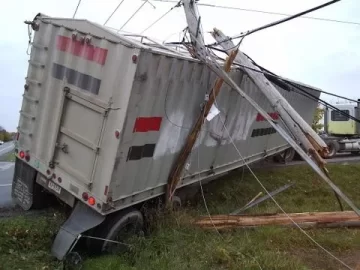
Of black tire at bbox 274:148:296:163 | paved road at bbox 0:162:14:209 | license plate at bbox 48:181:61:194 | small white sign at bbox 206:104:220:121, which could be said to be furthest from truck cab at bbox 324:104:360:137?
license plate at bbox 48:181:61:194

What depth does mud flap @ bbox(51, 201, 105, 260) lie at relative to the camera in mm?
5965

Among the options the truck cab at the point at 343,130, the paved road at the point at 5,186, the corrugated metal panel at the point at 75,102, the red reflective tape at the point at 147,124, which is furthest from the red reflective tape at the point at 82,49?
the truck cab at the point at 343,130

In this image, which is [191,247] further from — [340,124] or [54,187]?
[340,124]

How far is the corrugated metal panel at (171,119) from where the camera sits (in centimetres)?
610

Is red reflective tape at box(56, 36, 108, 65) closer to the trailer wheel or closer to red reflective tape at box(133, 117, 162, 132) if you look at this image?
red reflective tape at box(133, 117, 162, 132)

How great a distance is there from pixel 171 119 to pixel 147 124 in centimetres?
71

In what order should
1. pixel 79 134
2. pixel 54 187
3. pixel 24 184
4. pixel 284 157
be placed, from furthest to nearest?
pixel 284 157 → pixel 24 184 → pixel 54 187 → pixel 79 134

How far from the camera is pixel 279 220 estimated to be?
7.65 meters

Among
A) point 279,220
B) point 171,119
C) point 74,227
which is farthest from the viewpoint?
point 279,220

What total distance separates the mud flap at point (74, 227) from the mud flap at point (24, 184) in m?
1.23

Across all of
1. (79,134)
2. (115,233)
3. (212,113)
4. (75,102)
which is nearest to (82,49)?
(75,102)

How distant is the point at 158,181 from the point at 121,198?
3.75 feet

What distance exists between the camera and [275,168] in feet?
50.9

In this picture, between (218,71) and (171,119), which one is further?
(218,71)
